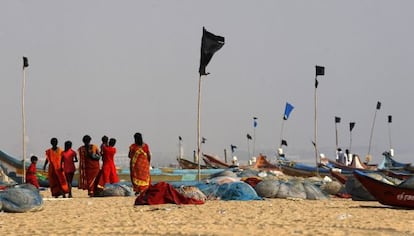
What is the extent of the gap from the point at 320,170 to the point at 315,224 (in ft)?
75.4

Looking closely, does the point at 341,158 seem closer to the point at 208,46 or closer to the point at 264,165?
the point at 264,165

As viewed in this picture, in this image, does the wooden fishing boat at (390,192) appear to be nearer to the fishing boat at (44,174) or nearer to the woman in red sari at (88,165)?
the woman in red sari at (88,165)

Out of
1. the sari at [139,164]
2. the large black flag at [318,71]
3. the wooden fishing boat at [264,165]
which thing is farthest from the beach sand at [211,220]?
the wooden fishing boat at [264,165]

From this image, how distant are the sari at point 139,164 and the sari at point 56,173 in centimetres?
173

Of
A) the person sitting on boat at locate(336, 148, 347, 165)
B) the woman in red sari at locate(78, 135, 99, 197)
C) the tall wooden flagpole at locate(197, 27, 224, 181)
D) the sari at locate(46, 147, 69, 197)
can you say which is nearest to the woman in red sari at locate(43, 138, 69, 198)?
the sari at locate(46, 147, 69, 197)

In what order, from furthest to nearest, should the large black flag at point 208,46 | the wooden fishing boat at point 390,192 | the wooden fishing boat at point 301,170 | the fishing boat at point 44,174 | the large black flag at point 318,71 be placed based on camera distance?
1. the wooden fishing boat at point 301,170
2. the large black flag at point 318,71
3. the fishing boat at point 44,174
4. the large black flag at point 208,46
5. the wooden fishing boat at point 390,192

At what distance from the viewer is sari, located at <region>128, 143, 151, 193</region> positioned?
15891mm

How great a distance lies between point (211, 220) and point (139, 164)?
20.0 ft

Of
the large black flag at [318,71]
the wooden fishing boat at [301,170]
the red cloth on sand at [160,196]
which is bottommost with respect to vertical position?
the wooden fishing boat at [301,170]

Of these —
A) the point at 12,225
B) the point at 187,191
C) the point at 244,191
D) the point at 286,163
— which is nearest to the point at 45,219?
the point at 12,225

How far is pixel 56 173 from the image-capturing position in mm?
16406

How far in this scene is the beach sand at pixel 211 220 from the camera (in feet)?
28.9

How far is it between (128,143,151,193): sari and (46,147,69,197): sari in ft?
5.66

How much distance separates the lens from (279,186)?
15.7m
